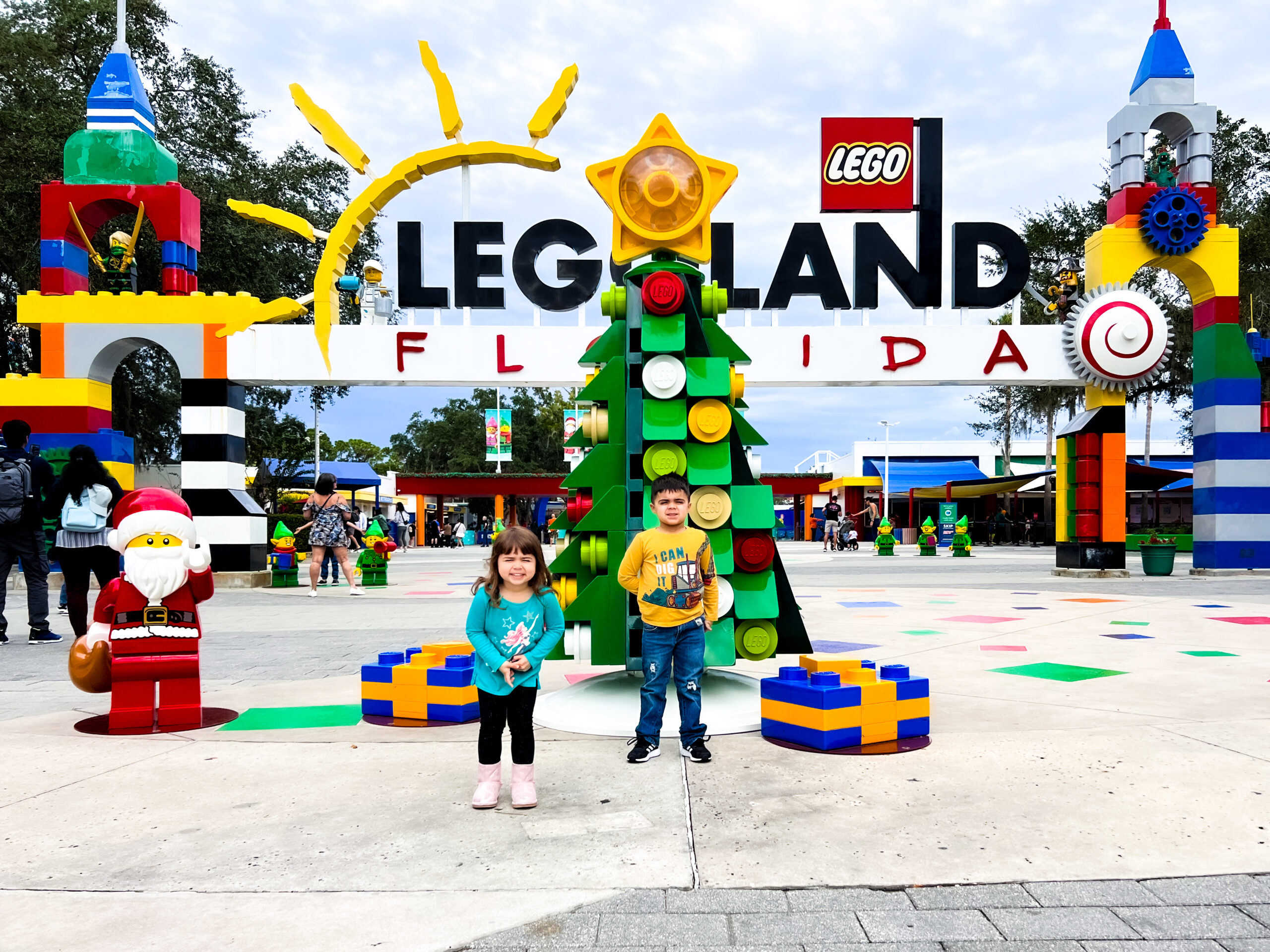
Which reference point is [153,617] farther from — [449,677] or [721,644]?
[721,644]

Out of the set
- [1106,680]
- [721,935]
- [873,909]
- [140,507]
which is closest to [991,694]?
[1106,680]

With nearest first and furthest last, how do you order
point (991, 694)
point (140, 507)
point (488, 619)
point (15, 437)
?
point (488, 619)
point (140, 507)
point (991, 694)
point (15, 437)

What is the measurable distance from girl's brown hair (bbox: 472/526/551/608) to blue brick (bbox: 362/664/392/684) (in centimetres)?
185

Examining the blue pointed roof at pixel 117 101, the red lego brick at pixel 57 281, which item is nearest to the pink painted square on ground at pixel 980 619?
the red lego brick at pixel 57 281

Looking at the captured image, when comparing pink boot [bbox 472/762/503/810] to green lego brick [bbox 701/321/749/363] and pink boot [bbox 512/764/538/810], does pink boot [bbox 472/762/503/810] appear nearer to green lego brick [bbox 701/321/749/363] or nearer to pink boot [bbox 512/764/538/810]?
pink boot [bbox 512/764/538/810]

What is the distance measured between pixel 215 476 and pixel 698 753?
1373cm

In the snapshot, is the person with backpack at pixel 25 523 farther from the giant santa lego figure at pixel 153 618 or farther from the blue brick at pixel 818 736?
the blue brick at pixel 818 736

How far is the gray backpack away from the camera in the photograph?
332 inches

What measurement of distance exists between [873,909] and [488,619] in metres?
1.88

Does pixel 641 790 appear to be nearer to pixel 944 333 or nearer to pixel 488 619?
pixel 488 619

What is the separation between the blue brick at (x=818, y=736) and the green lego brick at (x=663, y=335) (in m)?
2.19

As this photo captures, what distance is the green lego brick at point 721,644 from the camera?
5172 millimetres

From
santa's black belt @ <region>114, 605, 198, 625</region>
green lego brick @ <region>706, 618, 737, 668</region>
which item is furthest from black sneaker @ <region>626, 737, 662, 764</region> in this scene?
santa's black belt @ <region>114, 605, 198, 625</region>

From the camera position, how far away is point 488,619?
3.83 metres
